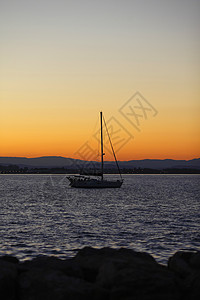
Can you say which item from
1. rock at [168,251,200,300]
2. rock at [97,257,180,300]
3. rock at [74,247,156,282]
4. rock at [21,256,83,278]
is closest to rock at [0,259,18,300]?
rock at [21,256,83,278]

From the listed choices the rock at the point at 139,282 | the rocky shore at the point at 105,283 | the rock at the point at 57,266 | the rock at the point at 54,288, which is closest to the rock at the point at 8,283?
the rocky shore at the point at 105,283

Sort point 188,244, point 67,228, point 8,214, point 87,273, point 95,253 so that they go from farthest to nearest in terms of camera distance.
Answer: point 8,214 → point 67,228 → point 188,244 → point 95,253 → point 87,273

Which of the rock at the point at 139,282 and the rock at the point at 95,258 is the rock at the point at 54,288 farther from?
the rock at the point at 95,258

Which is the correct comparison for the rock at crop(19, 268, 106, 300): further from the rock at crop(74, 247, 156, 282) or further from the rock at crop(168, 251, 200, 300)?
the rock at crop(168, 251, 200, 300)

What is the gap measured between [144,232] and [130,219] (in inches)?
378

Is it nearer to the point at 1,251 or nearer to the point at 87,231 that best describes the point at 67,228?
the point at 87,231

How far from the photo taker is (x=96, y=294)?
10391 mm

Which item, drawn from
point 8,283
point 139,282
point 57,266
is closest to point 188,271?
point 139,282

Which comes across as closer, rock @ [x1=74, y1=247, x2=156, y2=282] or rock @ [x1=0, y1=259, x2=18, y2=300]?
rock @ [x1=0, y1=259, x2=18, y2=300]

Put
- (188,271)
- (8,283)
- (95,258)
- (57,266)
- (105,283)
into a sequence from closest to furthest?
(8,283) < (105,283) < (188,271) < (57,266) < (95,258)

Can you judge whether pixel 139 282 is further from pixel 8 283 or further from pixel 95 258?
pixel 8 283

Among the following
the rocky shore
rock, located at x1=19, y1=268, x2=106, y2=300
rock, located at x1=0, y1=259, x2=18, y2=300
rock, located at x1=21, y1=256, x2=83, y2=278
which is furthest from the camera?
rock, located at x1=21, y1=256, x2=83, y2=278

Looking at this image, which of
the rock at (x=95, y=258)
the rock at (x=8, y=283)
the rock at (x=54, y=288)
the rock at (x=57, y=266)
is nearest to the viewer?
the rock at (x=54, y=288)

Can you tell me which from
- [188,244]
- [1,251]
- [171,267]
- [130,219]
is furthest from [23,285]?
[130,219]
